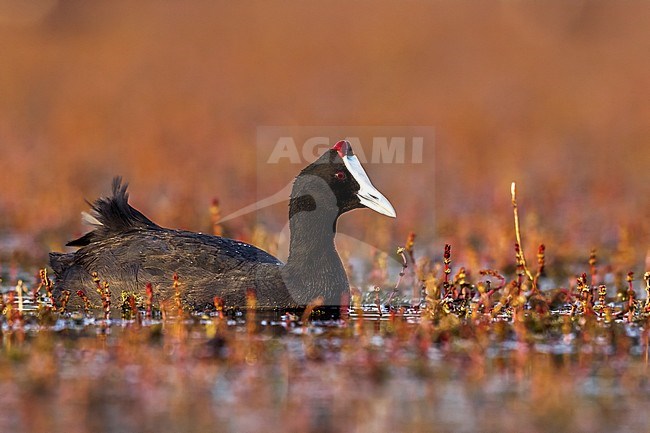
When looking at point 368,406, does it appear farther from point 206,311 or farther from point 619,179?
point 619,179

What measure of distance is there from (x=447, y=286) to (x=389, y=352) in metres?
1.40

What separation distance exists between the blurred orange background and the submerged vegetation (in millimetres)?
3377

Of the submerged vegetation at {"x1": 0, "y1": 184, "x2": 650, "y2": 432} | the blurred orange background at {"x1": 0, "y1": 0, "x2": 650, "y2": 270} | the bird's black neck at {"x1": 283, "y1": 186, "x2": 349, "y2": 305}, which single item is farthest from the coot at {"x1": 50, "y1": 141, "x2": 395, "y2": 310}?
the blurred orange background at {"x1": 0, "y1": 0, "x2": 650, "y2": 270}

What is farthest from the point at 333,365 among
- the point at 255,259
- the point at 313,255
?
the point at 255,259

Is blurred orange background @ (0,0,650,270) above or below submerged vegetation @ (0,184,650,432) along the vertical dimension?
above

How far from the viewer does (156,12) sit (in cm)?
2939

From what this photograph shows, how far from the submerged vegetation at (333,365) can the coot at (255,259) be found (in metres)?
0.13

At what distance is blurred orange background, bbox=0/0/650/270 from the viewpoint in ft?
48.1

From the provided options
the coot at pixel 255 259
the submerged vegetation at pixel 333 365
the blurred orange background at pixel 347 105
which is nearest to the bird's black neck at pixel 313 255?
the coot at pixel 255 259

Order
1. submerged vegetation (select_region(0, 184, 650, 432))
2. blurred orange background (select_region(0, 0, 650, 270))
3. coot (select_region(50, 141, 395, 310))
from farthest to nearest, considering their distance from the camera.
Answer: blurred orange background (select_region(0, 0, 650, 270)), coot (select_region(50, 141, 395, 310)), submerged vegetation (select_region(0, 184, 650, 432))

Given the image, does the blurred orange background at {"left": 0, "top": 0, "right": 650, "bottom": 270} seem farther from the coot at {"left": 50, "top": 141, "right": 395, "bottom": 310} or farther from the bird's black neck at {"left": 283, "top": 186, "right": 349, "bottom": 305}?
the bird's black neck at {"left": 283, "top": 186, "right": 349, "bottom": 305}

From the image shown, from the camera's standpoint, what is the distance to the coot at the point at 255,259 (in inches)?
354

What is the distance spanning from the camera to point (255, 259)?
30.5ft

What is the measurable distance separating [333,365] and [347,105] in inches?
711
